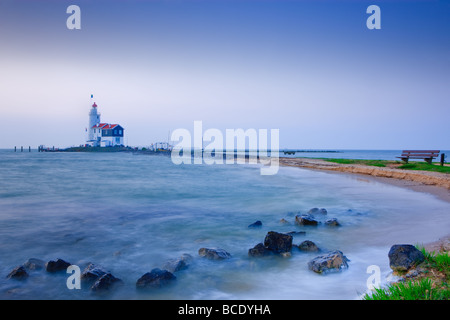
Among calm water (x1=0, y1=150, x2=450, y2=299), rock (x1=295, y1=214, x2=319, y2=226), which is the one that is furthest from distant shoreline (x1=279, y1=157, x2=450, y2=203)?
rock (x1=295, y1=214, x2=319, y2=226)

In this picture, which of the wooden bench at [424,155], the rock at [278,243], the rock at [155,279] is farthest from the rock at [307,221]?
the wooden bench at [424,155]

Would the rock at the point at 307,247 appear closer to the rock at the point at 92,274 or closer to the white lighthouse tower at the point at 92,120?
the rock at the point at 92,274

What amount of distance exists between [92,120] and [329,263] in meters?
110

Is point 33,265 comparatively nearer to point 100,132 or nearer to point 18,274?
point 18,274

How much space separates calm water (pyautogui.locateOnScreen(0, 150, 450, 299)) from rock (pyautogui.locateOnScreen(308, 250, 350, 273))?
13 centimetres

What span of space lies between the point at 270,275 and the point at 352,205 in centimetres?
814

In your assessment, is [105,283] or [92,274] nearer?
[105,283]

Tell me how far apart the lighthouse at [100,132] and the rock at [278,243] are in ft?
344

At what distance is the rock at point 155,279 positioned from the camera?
4977 mm

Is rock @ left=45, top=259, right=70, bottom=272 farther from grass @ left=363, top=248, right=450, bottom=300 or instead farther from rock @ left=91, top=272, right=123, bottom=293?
grass @ left=363, top=248, right=450, bottom=300

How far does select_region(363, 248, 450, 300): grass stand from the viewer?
3.35 meters

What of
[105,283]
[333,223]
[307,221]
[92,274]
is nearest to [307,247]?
[307,221]

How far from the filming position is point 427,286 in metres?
3.47
